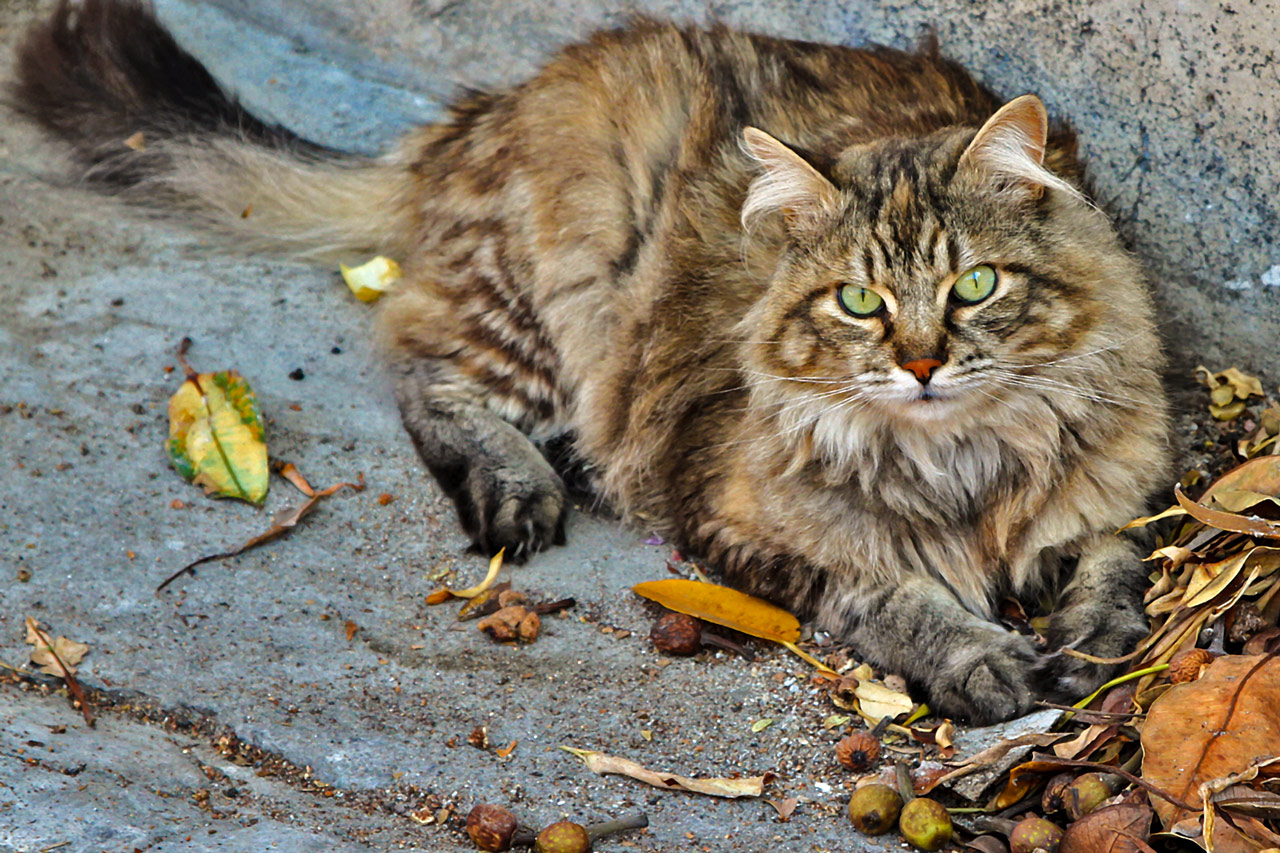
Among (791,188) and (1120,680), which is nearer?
(1120,680)

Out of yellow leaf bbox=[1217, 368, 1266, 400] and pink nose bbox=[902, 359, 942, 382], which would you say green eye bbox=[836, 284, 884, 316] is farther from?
yellow leaf bbox=[1217, 368, 1266, 400]

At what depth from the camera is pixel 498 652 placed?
2998 millimetres

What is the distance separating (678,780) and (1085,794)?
0.77m

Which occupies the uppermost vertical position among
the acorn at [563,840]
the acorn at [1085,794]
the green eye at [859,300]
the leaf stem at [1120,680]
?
the green eye at [859,300]

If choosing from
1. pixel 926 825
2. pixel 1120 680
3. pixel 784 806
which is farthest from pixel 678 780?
pixel 1120 680

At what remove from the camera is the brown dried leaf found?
2.14m

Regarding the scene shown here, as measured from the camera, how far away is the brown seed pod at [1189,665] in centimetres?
242

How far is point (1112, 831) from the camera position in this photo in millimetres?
2158

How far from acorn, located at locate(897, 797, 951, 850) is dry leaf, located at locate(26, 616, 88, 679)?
1774mm

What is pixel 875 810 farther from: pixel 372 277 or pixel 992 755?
pixel 372 277

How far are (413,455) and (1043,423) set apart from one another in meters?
1.80

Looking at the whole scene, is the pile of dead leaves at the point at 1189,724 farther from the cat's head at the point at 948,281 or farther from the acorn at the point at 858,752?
the cat's head at the point at 948,281

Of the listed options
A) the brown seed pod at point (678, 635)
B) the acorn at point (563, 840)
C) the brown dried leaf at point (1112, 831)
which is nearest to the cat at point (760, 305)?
the brown seed pod at point (678, 635)

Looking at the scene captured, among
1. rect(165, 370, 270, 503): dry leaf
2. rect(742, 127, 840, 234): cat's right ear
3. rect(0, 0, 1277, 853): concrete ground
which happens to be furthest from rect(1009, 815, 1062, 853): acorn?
rect(165, 370, 270, 503): dry leaf
